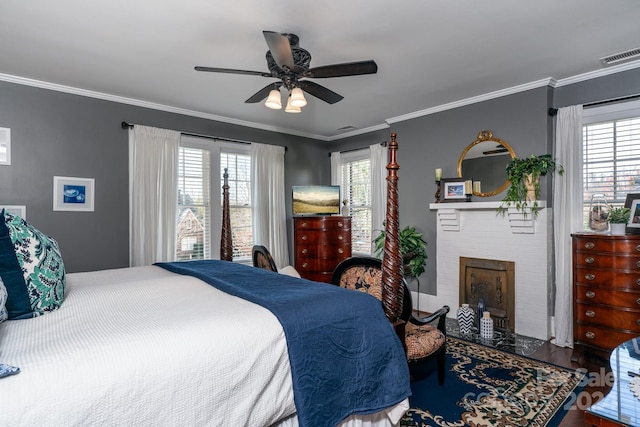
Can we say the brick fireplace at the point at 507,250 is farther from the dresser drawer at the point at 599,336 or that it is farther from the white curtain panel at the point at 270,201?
the white curtain panel at the point at 270,201

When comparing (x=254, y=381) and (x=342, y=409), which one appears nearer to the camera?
(x=254, y=381)

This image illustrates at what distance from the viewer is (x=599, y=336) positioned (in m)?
2.93

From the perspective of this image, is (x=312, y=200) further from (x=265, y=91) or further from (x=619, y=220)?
(x=619, y=220)

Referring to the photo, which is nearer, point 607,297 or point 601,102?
point 607,297

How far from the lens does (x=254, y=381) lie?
1.38 meters

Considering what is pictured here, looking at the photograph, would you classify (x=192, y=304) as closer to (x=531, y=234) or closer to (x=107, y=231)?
(x=107, y=231)

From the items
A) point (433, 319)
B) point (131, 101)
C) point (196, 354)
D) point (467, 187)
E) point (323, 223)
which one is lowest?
point (433, 319)

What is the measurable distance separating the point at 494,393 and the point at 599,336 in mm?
1263

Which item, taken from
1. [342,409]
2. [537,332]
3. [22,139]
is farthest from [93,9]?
[537,332]

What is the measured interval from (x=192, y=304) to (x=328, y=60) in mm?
2428

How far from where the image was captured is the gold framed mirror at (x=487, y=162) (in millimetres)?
3936

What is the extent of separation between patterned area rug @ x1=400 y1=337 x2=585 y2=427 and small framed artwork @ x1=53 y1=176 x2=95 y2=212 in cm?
384

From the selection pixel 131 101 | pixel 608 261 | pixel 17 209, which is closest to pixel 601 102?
pixel 608 261

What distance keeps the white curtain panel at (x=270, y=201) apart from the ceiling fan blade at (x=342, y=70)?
285 cm
